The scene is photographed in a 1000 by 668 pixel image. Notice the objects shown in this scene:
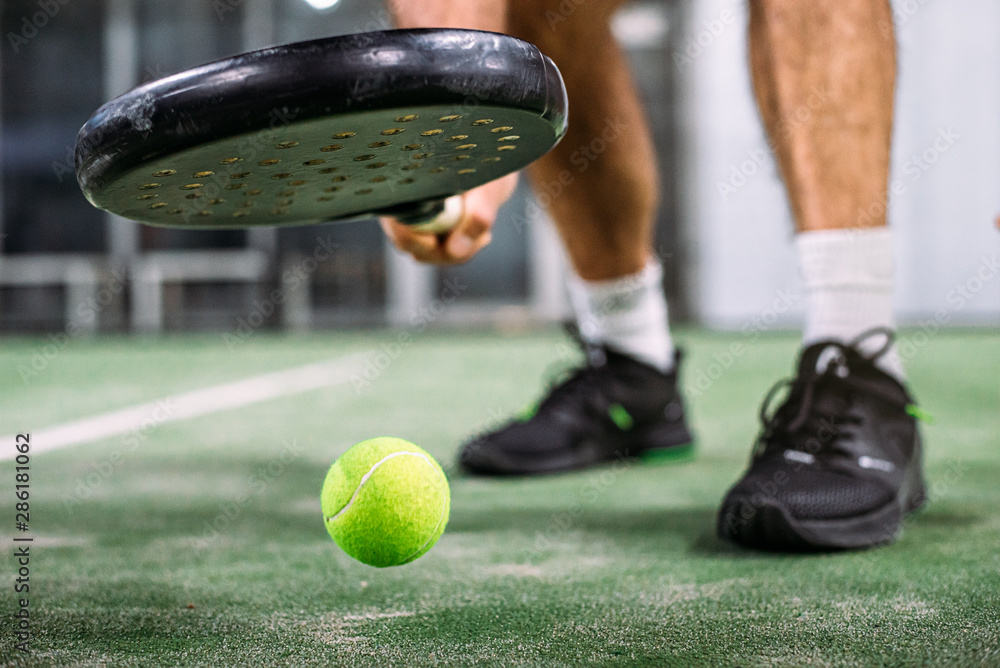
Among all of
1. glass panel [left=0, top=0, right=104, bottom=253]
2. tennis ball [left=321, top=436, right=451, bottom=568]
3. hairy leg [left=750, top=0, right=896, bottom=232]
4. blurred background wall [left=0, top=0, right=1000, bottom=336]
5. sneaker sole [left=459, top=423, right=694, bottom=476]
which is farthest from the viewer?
glass panel [left=0, top=0, right=104, bottom=253]

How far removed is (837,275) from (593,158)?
58cm

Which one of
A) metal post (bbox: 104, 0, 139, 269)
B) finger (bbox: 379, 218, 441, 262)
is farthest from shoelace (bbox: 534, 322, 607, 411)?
metal post (bbox: 104, 0, 139, 269)

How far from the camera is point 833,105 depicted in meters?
0.99

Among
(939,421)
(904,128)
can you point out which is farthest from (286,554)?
(904,128)

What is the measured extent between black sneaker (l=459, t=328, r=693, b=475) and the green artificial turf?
0.13ft

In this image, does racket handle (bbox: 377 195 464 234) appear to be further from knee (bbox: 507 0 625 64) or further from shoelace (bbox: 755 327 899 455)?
knee (bbox: 507 0 625 64)

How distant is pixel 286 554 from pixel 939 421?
1.41 meters

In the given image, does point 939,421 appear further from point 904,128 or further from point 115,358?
point 904,128

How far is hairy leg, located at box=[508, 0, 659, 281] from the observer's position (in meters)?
1.43

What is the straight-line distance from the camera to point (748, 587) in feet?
2.40

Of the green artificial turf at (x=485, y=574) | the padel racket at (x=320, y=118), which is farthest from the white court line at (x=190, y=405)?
the padel racket at (x=320, y=118)

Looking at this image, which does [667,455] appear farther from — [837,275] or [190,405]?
[190,405]

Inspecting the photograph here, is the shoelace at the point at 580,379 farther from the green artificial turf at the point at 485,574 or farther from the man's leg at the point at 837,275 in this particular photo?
the man's leg at the point at 837,275

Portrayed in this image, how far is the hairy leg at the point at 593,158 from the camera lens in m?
1.43
